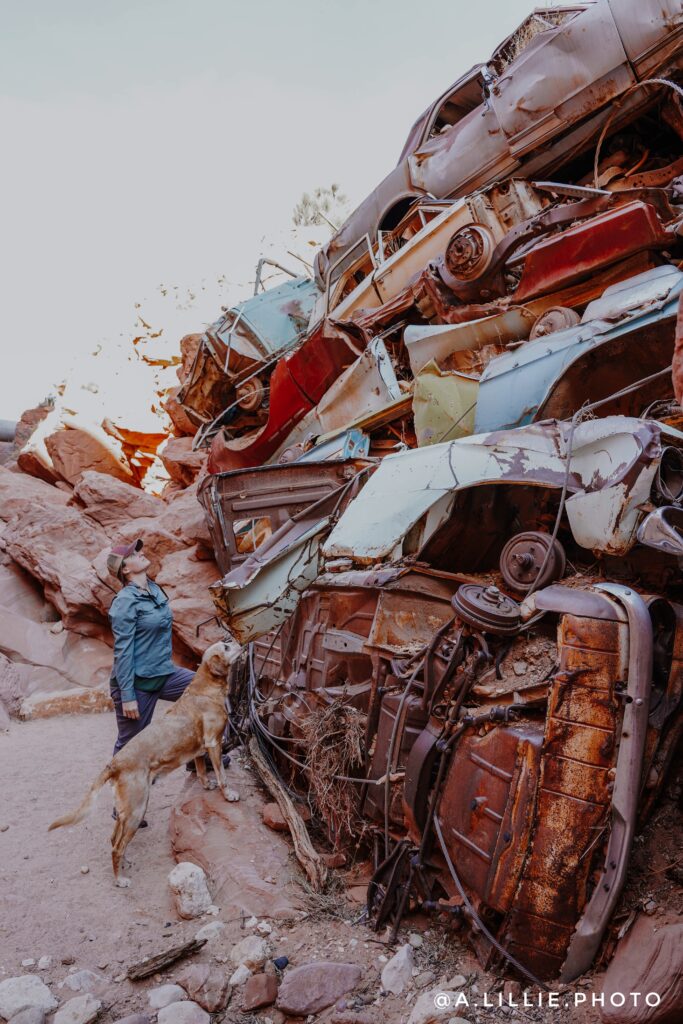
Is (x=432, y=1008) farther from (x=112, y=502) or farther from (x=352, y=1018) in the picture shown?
(x=112, y=502)

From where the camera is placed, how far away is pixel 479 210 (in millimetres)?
8695

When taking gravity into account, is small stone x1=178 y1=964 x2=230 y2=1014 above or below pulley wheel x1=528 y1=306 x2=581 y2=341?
below

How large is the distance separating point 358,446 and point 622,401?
3418 mm

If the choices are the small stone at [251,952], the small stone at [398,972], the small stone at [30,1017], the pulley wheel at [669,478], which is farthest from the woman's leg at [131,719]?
the pulley wheel at [669,478]

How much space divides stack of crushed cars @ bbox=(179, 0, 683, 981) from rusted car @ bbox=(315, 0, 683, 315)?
37 millimetres

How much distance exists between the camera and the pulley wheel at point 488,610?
3057 millimetres

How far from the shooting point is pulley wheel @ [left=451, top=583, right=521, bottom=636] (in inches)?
120

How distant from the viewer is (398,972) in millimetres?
2777

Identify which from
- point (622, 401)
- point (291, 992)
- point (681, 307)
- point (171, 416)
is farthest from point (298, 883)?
point (171, 416)

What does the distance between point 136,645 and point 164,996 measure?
2.52m

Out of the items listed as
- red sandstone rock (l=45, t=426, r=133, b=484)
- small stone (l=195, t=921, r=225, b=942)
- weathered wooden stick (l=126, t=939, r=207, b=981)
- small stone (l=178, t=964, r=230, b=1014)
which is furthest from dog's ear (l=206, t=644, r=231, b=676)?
red sandstone rock (l=45, t=426, r=133, b=484)

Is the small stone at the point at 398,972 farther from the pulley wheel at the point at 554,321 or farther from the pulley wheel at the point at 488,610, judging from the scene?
the pulley wheel at the point at 554,321

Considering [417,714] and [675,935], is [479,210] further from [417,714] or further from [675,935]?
[675,935]

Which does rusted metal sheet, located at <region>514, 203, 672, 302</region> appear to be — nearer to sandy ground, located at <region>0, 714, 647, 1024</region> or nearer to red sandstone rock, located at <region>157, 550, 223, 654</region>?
red sandstone rock, located at <region>157, 550, 223, 654</region>
